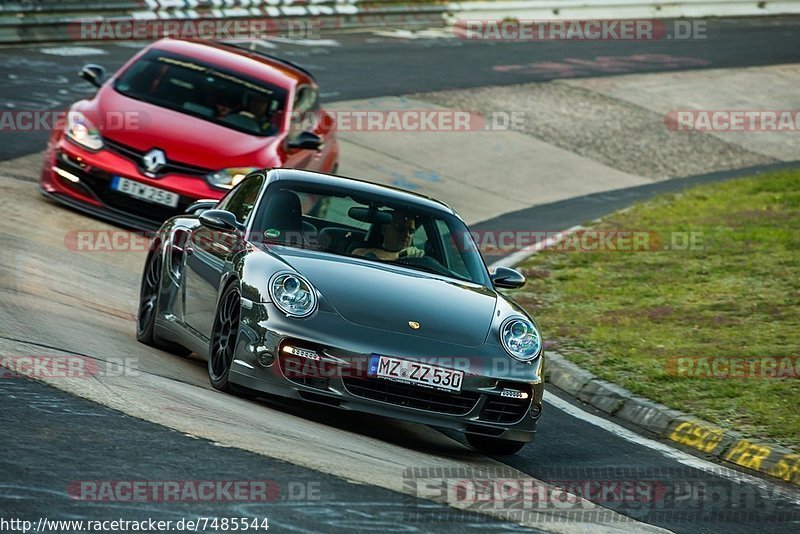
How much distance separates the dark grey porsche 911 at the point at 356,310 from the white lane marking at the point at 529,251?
5827mm

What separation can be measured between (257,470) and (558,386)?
4.85 meters

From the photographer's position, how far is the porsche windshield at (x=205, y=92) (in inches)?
567

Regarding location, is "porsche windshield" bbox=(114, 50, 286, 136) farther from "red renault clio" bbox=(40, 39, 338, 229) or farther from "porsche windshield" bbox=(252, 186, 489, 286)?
"porsche windshield" bbox=(252, 186, 489, 286)

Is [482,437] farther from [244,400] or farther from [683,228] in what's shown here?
[683,228]

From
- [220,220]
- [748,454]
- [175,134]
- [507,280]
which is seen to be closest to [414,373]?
[507,280]

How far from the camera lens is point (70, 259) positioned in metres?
12.0

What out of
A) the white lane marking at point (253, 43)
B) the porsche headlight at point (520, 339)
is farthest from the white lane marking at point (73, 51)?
the porsche headlight at point (520, 339)

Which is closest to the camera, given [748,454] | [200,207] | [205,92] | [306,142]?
[748,454]

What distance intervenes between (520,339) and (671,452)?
54.7 inches

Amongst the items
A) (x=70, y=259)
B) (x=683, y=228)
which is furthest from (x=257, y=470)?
(x=683, y=228)

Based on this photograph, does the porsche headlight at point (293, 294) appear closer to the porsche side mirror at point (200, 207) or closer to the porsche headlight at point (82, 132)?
the porsche side mirror at point (200, 207)

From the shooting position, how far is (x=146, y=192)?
13.3 metres

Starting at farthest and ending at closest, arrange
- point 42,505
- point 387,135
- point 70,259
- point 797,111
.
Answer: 1. point 797,111
2. point 387,135
3. point 70,259
4. point 42,505

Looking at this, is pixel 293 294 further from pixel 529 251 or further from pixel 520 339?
pixel 529 251
